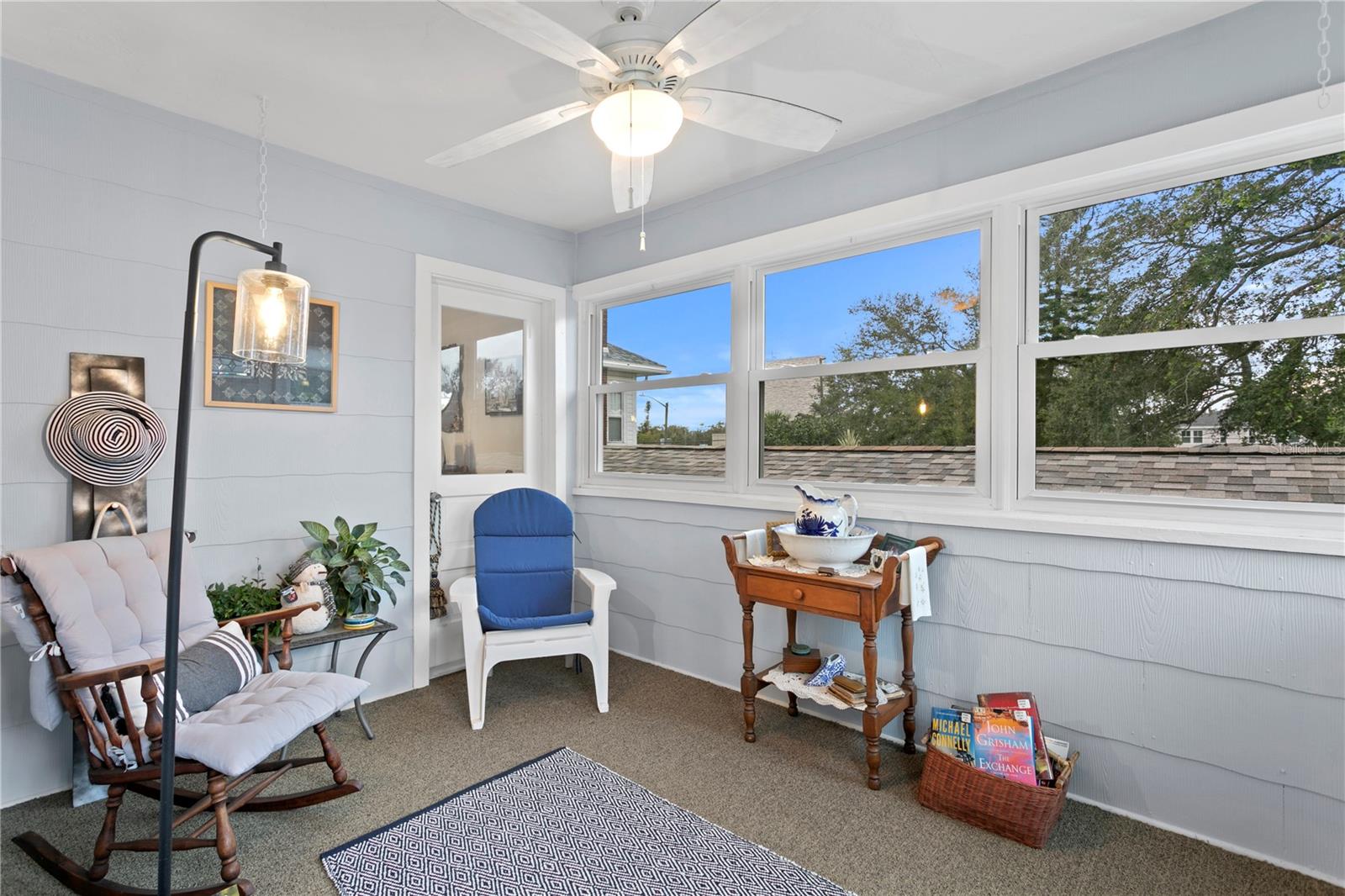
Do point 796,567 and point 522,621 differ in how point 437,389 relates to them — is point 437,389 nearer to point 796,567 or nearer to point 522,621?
point 522,621

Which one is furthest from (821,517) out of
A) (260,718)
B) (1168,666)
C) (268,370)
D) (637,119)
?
(268,370)


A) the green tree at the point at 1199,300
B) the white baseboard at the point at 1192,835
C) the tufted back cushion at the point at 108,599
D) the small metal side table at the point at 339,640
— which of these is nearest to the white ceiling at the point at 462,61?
the green tree at the point at 1199,300

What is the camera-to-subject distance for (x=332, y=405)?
3191 mm

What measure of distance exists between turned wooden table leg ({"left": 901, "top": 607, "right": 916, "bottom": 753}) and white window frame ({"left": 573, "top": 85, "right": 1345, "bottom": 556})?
0.43 meters

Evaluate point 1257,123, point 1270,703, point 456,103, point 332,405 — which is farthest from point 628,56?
point 1270,703

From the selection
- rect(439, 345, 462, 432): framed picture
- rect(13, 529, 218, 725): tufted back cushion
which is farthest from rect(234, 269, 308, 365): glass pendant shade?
rect(439, 345, 462, 432): framed picture

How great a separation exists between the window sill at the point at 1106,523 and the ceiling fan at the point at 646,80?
1.49 m

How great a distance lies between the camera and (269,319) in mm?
2160

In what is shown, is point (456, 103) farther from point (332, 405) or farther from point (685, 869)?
point (685, 869)

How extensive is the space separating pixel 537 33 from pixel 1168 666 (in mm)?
2647

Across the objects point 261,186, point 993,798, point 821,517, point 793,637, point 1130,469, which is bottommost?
point 993,798

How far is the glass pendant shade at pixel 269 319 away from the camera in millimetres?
2064

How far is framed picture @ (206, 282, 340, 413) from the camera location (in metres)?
2.83

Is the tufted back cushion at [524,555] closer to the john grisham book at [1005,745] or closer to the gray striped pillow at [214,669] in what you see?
the gray striped pillow at [214,669]
